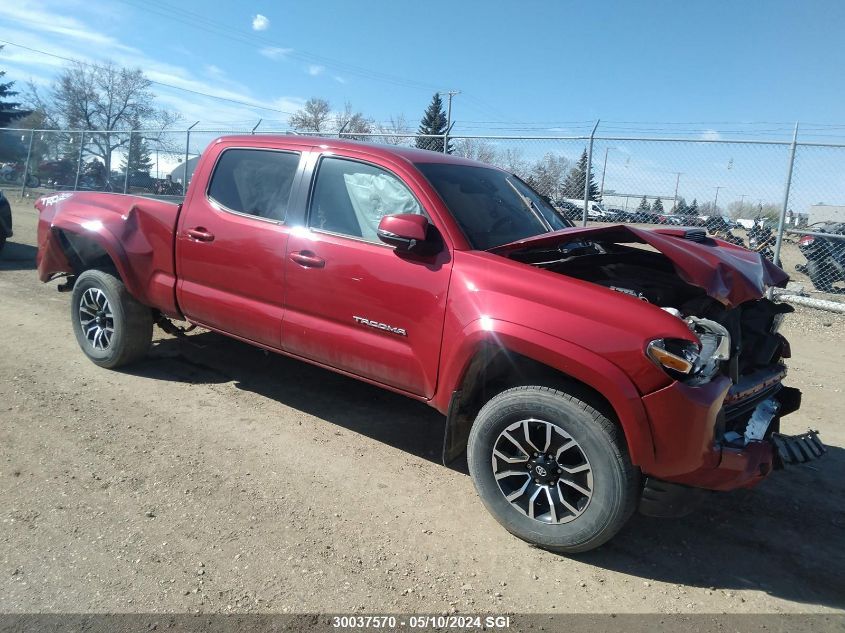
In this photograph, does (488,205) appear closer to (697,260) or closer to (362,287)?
(362,287)

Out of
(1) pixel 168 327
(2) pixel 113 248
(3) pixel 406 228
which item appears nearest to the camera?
(3) pixel 406 228

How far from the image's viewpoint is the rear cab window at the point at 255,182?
4262mm

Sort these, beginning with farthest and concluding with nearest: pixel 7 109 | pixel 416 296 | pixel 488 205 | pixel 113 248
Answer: pixel 7 109 → pixel 113 248 → pixel 488 205 → pixel 416 296

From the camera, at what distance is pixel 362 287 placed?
12.1ft

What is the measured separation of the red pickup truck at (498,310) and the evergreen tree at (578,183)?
519 centimetres

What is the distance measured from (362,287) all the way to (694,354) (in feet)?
5.95

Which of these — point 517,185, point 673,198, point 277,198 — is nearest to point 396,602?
point 277,198

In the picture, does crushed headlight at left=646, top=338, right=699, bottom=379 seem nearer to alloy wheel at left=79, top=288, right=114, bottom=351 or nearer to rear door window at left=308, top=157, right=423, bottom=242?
rear door window at left=308, top=157, right=423, bottom=242

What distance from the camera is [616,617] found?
2699mm

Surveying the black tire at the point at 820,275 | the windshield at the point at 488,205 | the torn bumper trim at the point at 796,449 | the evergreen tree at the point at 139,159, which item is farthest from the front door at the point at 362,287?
the evergreen tree at the point at 139,159

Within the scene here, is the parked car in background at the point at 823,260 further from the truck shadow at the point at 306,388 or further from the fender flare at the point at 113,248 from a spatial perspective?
the fender flare at the point at 113,248

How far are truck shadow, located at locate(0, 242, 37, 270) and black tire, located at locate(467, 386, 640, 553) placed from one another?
8.73 m

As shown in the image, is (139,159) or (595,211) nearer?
(595,211)

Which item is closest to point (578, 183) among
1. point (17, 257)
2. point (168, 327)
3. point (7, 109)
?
point (168, 327)
